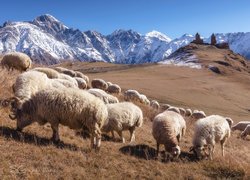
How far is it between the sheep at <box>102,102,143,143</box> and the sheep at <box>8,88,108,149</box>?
2.13m

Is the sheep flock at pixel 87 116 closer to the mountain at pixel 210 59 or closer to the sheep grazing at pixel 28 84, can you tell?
the sheep grazing at pixel 28 84

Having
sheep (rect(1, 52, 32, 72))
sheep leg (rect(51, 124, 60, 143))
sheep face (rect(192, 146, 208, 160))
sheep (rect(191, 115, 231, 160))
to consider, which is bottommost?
→ sheep face (rect(192, 146, 208, 160))

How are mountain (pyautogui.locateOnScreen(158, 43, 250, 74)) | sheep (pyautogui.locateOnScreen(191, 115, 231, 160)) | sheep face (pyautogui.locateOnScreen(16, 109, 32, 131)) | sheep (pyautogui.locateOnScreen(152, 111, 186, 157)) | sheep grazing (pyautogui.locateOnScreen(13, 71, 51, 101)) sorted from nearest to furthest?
sheep face (pyautogui.locateOnScreen(16, 109, 32, 131)) < sheep grazing (pyautogui.locateOnScreen(13, 71, 51, 101)) < sheep (pyautogui.locateOnScreen(152, 111, 186, 157)) < sheep (pyautogui.locateOnScreen(191, 115, 231, 160)) < mountain (pyautogui.locateOnScreen(158, 43, 250, 74))

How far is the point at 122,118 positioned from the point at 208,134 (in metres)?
2.99

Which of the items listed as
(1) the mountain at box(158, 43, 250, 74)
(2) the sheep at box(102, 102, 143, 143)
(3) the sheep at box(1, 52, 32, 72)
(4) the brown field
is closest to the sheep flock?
(2) the sheep at box(102, 102, 143, 143)

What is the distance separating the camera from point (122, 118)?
13125mm

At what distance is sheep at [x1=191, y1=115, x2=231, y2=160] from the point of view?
475 inches

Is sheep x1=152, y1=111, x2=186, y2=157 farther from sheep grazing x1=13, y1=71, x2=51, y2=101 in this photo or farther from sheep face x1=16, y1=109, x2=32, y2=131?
sheep face x1=16, y1=109, x2=32, y2=131

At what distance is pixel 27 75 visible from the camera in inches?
490

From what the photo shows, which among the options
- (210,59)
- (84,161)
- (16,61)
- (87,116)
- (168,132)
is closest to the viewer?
(84,161)

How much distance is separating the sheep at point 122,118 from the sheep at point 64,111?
83.8 inches

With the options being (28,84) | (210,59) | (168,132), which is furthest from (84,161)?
(210,59)

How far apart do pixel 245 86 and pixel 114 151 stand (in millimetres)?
83143

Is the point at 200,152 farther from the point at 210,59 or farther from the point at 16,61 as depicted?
the point at 210,59
